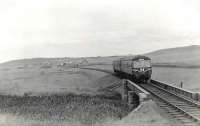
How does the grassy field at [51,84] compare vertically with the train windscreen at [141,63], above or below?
below

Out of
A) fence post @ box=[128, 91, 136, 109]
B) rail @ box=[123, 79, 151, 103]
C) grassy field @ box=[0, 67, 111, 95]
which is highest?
rail @ box=[123, 79, 151, 103]

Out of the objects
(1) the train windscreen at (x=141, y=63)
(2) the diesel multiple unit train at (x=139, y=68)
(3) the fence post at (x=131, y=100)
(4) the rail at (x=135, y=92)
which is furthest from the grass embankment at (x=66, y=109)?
(1) the train windscreen at (x=141, y=63)

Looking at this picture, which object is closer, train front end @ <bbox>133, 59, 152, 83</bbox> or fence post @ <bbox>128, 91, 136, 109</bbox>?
fence post @ <bbox>128, 91, 136, 109</bbox>

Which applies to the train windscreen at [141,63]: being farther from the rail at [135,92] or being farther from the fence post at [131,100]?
the fence post at [131,100]

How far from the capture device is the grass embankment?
2595 cm

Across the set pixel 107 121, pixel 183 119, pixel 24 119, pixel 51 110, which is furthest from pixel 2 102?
pixel 183 119

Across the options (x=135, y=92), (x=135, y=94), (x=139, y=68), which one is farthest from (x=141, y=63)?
(x=135, y=92)

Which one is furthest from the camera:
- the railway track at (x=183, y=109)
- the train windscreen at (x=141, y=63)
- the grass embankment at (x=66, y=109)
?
the train windscreen at (x=141, y=63)

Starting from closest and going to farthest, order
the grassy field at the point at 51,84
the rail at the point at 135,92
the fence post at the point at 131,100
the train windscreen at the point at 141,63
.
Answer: the rail at the point at 135,92 < the fence post at the point at 131,100 < the train windscreen at the point at 141,63 < the grassy field at the point at 51,84

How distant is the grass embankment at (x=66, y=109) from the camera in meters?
26.0

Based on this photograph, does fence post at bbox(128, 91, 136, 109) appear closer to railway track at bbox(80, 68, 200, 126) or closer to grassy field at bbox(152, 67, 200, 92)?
railway track at bbox(80, 68, 200, 126)

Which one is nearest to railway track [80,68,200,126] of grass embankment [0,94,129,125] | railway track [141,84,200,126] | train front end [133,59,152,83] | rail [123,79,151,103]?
railway track [141,84,200,126]

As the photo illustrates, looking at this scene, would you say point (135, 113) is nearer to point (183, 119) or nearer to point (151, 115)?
point (151, 115)

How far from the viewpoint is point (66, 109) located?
30.7 m
